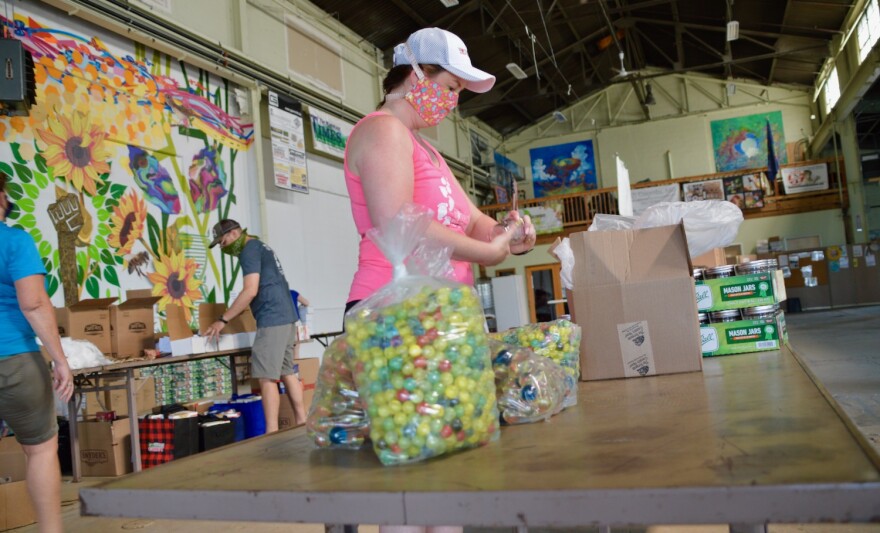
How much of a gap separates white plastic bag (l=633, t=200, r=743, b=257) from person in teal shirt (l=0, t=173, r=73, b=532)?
7.15ft

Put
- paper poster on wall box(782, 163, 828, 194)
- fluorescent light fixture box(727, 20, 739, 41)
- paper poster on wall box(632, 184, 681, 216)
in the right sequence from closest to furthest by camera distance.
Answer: fluorescent light fixture box(727, 20, 739, 41)
paper poster on wall box(782, 163, 828, 194)
paper poster on wall box(632, 184, 681, 216)

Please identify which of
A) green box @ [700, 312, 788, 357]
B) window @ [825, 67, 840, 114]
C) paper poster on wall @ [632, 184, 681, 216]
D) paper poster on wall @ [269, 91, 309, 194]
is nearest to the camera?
green box @ [700, 312, 788, 357]

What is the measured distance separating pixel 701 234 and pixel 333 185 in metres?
8.36

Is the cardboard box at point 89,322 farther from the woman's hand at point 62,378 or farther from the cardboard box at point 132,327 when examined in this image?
the woman's hand at point 62,378

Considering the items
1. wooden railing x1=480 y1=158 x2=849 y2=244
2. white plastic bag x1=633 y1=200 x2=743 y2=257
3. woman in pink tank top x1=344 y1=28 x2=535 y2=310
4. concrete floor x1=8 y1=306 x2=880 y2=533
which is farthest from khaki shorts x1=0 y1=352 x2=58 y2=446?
wooden railing x1=480 y1=158 x2=849 y2=244

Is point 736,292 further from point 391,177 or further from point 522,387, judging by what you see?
point 391,177

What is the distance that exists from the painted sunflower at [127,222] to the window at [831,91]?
44.9ft

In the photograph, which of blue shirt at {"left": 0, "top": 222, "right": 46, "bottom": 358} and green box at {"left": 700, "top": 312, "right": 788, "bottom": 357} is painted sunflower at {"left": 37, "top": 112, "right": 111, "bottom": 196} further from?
green box at {"left": 700, "top": 312, "right": 788, "bottom": 357}

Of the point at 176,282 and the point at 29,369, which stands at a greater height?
the point at 176,282

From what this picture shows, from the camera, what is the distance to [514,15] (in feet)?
41.2

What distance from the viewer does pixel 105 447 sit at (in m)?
4.35

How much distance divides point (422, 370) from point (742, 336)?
5.36ft

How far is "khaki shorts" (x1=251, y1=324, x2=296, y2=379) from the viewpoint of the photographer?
4527 millimetres

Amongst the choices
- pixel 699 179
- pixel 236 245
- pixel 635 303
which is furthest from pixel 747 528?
pixel 699 179
